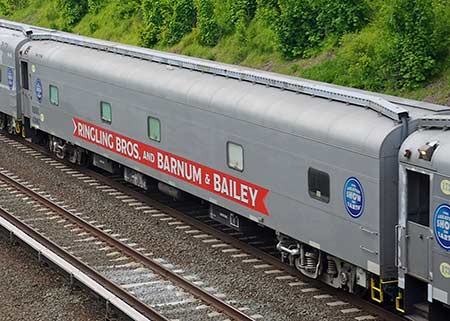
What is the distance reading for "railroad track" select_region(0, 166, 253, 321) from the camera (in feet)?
50.5

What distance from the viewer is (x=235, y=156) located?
1767 centimetres

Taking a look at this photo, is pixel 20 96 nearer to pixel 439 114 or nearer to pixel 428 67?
pixel 428 67

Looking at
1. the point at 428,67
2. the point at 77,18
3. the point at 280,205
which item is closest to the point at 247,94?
the point at 280,205

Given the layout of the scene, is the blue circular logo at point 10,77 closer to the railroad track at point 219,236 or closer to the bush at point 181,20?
the railroad track at point 219,236

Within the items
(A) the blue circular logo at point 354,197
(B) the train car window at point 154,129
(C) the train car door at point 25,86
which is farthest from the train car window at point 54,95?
(A) the blue circular logo at point 354,197

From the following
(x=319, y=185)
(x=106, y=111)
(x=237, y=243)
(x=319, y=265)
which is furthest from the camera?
(x=106, y=111)

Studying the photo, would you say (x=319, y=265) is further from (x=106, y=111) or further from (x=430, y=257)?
(x=106, y=111)

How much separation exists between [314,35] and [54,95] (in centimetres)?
941

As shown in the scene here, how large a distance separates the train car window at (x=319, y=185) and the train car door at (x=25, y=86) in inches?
533

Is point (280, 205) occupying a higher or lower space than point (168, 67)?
lower

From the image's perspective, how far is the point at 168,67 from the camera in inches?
824

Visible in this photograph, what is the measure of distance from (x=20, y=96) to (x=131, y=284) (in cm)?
1217

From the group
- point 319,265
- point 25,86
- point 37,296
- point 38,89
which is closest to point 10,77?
point 25,86

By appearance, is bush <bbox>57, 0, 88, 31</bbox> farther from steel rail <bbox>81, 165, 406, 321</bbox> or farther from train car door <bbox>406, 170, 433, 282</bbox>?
train car door <bbox>406, 170, 433, 282</bbox>
